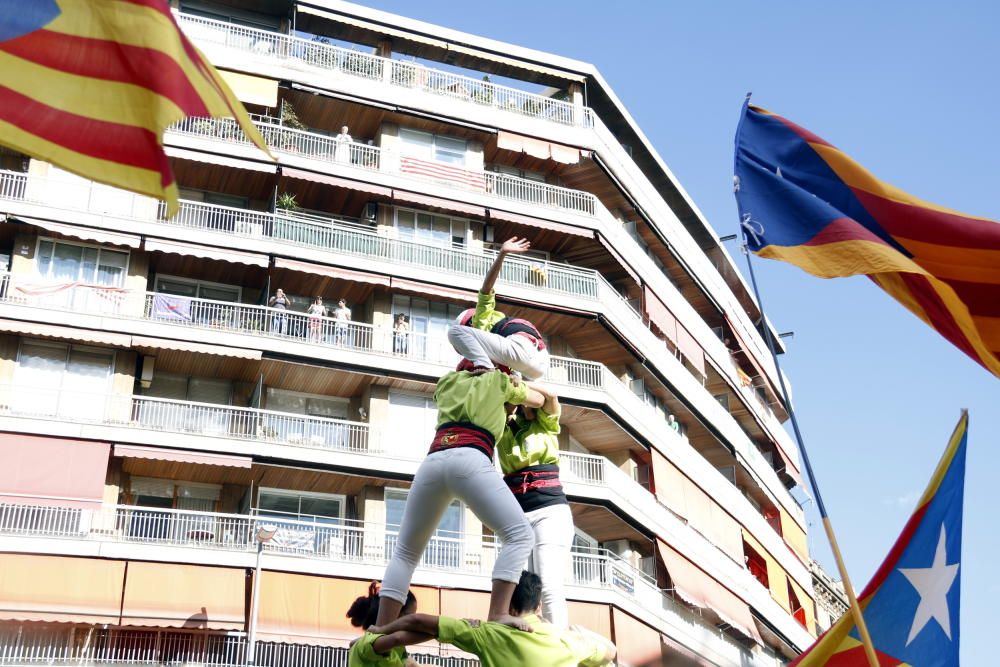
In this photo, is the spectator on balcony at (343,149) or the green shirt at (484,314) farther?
the spectator on balcony at (343,149)

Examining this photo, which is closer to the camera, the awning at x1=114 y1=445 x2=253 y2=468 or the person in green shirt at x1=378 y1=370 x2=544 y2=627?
the person in green shirt at x1=378 y1=370 x2=544 y2=627

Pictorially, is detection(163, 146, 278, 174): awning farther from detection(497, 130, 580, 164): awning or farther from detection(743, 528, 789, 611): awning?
detection(743, 528, 789, 611): awning

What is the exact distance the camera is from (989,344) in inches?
476

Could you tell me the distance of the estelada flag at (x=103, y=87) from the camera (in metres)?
7.62

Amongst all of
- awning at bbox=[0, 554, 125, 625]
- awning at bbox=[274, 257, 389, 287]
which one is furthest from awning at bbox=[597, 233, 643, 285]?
awning at bbox=[0, 554, 125, 625]

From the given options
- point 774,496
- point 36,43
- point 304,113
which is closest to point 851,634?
point 36,43

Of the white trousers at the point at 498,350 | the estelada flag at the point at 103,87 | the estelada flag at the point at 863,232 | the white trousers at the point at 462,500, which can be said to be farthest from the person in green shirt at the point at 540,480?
the estelada flag at the point at 103,87

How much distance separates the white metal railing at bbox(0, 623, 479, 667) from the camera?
29.9 m

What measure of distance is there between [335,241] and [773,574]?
78.6ft

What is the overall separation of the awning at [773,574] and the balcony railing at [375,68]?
54.6ft

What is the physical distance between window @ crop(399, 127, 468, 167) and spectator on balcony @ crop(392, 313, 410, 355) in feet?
19.1

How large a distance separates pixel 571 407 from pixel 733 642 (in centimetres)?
1189

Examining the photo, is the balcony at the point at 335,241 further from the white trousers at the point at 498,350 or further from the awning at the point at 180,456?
the white trousers at the point at 498,350

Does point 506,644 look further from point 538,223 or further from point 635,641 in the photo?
point 538,223
